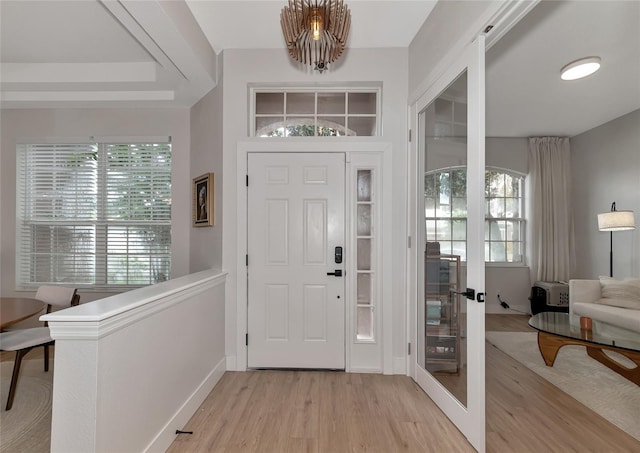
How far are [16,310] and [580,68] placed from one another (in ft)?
17.7

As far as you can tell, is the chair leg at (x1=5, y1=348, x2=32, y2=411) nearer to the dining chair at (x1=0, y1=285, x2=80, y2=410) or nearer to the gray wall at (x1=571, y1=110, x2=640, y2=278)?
the dining chair at (x1=0, y1=285, x2=80, y2=410)

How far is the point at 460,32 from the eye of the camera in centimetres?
206

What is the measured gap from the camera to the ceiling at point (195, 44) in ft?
7.96

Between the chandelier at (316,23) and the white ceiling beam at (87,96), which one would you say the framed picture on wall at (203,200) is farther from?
the chandelier at (316,23)

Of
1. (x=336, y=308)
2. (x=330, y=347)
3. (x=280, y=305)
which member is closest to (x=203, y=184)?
(x=280, y=305)

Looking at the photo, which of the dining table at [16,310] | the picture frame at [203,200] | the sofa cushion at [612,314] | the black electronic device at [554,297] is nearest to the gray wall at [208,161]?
the picture frame at [203,200]

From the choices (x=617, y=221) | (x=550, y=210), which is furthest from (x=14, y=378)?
(x=550, y=210)

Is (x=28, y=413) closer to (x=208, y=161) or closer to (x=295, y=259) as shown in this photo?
(x=295, y=259)

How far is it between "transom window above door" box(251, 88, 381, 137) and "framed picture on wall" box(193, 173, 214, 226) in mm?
685

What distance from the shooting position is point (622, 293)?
3.75 meters

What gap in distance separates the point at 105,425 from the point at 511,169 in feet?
19.9

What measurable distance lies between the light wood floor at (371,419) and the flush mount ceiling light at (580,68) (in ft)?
9.87

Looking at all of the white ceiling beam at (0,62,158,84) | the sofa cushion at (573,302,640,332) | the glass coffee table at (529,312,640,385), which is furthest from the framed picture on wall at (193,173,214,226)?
the sofa cushion at (573,302,640,332)

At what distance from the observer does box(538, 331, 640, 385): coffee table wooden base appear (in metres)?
2.52
